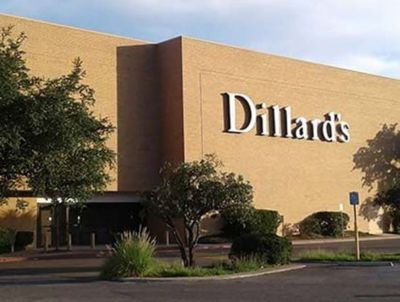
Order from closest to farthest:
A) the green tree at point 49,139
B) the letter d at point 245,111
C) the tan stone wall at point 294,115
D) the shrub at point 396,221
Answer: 1. the green tree at point 49,139
2. the tan stone wall at point 294,115
3. the letter d at point 245,111
4. the shrub at point 396,221

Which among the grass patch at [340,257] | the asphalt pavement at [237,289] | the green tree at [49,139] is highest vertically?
the green tree at [49,139]

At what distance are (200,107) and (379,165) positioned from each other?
59.8 ft

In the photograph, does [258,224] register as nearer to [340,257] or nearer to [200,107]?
[200,107]

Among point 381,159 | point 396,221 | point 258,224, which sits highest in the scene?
point 381,159

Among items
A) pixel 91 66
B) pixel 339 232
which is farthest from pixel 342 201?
pixel 91 66

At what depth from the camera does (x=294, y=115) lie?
4556 centimetres

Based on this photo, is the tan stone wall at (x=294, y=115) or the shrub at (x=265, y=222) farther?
the tan stone wall at (x=294, y=115)

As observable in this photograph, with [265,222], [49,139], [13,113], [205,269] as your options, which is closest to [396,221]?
[265,222]

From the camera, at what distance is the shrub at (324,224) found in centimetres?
4459

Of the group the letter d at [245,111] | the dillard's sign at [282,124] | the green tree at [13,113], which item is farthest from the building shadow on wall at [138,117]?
the green tree at [13,113]

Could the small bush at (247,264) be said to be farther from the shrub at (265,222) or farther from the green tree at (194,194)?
the shrub at (265,222)

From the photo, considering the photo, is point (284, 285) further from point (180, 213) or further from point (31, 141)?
point (31, 141)

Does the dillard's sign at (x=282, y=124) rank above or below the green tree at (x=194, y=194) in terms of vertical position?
above

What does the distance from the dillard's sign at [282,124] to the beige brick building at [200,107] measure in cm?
12
